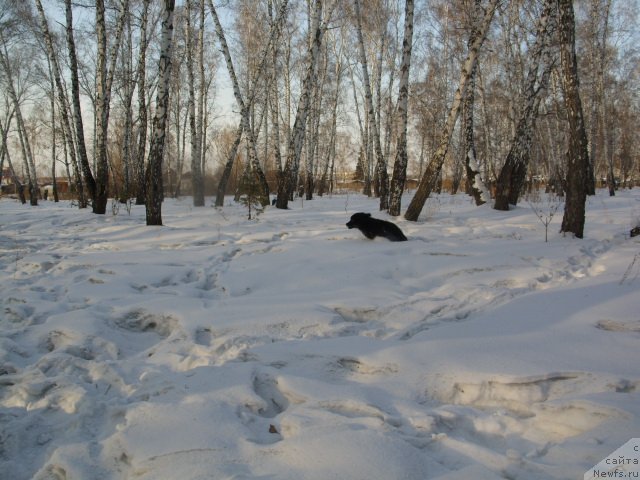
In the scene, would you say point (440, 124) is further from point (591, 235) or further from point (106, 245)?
point (106, 245)

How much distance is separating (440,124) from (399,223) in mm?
15667

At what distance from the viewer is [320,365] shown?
8.52 ft

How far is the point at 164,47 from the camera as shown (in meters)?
7.02

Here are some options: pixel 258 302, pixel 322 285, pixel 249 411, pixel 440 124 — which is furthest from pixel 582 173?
pixel 440 124

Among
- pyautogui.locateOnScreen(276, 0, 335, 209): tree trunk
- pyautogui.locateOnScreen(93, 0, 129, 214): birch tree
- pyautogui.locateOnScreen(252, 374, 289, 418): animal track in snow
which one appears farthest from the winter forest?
pyautogui.locateOnScreen(276, 0, 335, 209): tree trunk

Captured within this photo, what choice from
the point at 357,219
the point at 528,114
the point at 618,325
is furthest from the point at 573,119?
the point at 618,325

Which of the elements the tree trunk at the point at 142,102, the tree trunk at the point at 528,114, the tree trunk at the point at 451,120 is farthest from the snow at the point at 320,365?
the tree trunk at the point at 142,102

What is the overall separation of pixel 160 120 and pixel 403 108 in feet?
15.7

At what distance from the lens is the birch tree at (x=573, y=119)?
544 centimetres

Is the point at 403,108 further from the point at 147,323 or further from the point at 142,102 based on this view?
the point at 142,102

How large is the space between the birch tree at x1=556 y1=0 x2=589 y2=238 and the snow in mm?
1097

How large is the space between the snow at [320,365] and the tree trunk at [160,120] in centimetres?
247

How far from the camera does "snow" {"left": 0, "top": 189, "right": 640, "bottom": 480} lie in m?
1.75

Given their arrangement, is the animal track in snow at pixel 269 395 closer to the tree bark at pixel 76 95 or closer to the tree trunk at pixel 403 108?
the tree trunk at pixel 403 108
